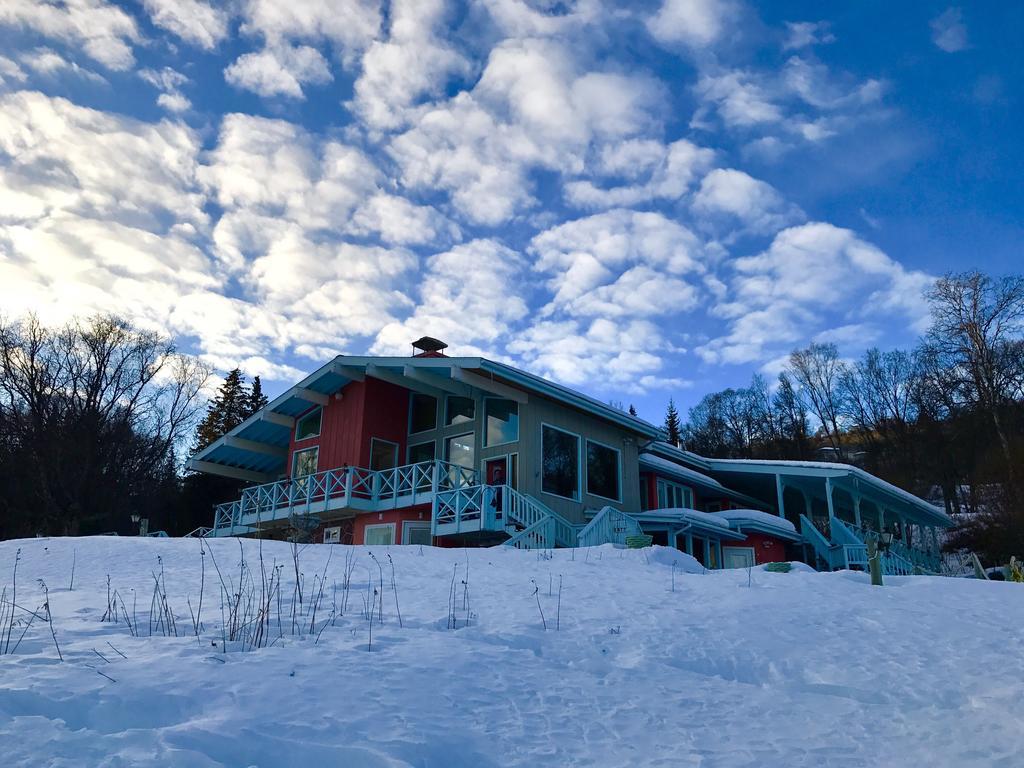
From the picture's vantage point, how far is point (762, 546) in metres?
22.1

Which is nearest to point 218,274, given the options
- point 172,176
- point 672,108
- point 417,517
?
point 172,176

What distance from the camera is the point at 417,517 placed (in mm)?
17938

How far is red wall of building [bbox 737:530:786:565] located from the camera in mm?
21938

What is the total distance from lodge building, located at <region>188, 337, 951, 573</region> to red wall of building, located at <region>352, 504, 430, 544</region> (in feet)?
0.12

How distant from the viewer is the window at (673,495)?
23422 mm

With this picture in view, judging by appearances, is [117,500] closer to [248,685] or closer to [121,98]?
[121,98]

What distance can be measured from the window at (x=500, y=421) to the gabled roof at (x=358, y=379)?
45 cm

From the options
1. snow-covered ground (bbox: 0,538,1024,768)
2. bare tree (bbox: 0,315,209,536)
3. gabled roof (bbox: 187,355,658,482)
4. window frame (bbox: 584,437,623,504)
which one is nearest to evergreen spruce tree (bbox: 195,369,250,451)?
bare tree (bbox: 0,315,209,536)

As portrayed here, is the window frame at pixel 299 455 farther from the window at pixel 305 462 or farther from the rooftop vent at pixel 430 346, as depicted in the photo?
the rooftop vent at pixel 430 346

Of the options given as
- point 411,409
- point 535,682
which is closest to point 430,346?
point 411,409

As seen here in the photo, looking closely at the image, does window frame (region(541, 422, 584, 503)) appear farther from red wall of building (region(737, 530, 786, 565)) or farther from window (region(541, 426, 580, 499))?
red wall of building (region(737, 530, 786, 565))

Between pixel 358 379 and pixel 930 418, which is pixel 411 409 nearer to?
pixel 358 379

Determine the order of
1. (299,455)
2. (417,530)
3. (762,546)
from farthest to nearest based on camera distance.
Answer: (299,455) < (762,546) < (417,530)

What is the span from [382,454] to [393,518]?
2.70 metres
